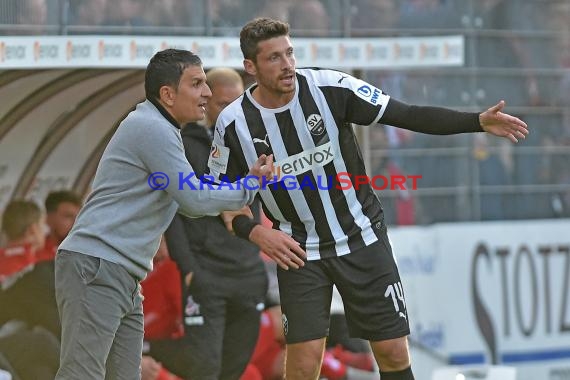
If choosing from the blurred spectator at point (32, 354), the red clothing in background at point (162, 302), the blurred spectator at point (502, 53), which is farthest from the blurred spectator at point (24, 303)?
the blurred spectator at point (502, 53)

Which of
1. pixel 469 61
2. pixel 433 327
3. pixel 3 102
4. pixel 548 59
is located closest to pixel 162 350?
pixel 3 102

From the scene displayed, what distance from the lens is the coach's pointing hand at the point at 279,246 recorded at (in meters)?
6.14

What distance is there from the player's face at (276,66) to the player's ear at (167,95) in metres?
0.68

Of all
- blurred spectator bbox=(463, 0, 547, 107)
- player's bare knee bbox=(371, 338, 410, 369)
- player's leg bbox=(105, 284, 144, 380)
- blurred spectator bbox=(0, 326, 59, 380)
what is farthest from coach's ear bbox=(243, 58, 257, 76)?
blurred spectator bbox=(463, 0, 547, 107)

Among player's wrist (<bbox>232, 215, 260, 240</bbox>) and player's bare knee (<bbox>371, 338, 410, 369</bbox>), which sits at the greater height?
player's wrist (<bbox>232, 215, 260, 240</bbox>)

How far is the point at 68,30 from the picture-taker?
7902mm

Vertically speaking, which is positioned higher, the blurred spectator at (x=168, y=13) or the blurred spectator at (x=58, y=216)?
the blurred spectator at (x=168, y=13)

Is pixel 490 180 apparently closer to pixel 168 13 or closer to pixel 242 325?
pixel 242 325

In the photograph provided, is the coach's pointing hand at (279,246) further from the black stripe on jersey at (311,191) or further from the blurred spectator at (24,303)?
the blurred spectator at (24,303)

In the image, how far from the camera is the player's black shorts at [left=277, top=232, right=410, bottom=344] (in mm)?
6332

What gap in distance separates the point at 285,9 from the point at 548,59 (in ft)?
10.1

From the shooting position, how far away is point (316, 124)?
20.7 feet

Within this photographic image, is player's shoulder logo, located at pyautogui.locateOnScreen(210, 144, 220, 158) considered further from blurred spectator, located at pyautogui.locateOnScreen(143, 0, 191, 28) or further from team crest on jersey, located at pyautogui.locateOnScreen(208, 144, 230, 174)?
blurred spectator, located at pyautogui.locateOnScreen(143, 0, 191, 28)

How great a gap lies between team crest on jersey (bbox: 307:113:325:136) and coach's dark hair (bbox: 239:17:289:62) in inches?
15.8
